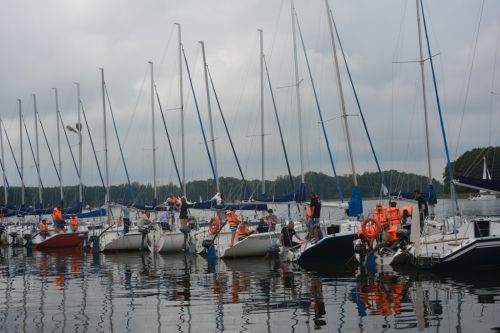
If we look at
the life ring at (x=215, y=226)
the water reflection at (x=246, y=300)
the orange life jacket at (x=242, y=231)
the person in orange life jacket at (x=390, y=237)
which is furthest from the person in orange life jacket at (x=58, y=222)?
the person in orange life jacket at (x=390, y=237)

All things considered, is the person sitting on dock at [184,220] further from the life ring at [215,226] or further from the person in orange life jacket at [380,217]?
the person in orange life jacket at [380,217]

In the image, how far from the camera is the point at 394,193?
29281 millimetres

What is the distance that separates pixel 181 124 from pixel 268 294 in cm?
2591

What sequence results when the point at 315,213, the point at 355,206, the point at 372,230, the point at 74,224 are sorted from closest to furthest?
the point at 372,230 → the point at 355,206 → the point at 315,213 → the point at 74,224

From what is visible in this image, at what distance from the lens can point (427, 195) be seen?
1201 inches

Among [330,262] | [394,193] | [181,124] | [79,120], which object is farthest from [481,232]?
[79,120]

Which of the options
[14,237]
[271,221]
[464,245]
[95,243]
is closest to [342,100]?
[271,221]

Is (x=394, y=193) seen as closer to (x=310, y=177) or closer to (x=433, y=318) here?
(x=310, y=177)

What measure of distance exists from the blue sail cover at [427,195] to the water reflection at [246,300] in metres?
6.41

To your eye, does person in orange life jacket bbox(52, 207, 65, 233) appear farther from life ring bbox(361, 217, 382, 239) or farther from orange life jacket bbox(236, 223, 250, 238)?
life ring bbox(361, 217, 382, 239)

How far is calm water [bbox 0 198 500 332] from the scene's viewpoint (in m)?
13.4

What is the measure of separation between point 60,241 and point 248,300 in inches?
1082

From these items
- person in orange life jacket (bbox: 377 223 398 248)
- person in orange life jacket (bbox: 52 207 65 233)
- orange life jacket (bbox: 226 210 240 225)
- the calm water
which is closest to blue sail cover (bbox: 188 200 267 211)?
orange life jacket (bbox: 226 210 240 225)

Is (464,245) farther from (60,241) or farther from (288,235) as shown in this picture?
(60,241)
